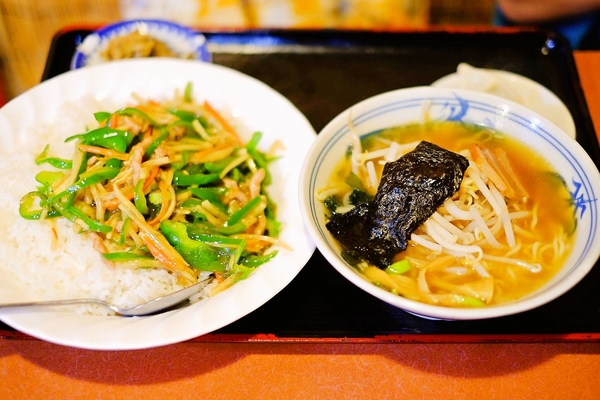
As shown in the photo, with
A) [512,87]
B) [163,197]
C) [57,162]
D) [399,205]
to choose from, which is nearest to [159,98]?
[57,162]

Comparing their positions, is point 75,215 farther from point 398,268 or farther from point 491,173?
point 491,173

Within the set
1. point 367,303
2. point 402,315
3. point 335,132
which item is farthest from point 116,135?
point 402,315

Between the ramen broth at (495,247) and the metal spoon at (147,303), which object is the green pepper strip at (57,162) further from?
the ramen broth at (495,247)

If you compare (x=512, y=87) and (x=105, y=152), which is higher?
(x=512, y=87)

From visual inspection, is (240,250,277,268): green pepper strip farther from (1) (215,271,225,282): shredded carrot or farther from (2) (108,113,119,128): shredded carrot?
(2) (108,113,119,128): shredded carrot

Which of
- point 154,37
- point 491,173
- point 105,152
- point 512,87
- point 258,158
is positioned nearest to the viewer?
point 491,173
